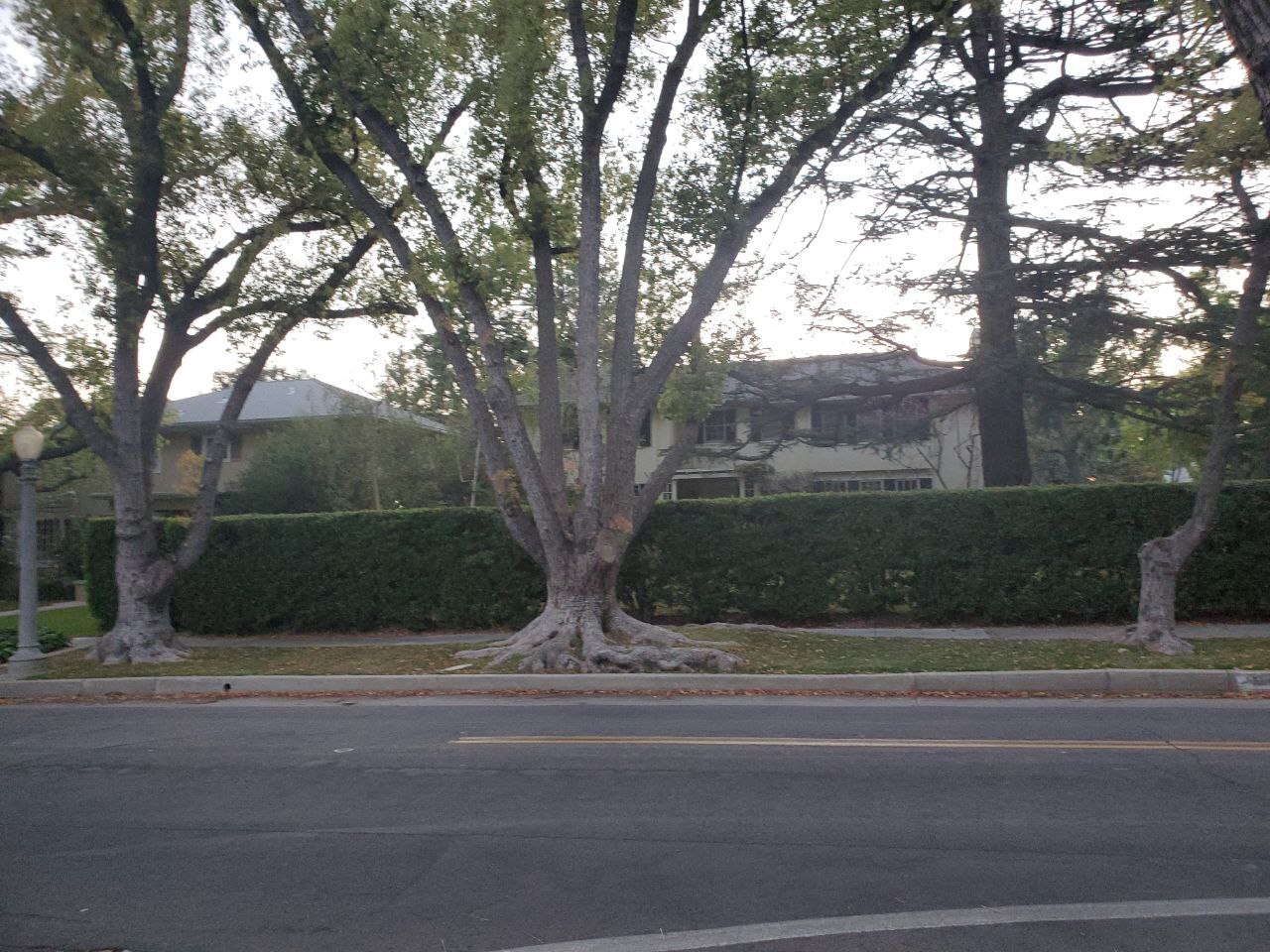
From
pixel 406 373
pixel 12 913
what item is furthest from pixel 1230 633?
pixel 406 373

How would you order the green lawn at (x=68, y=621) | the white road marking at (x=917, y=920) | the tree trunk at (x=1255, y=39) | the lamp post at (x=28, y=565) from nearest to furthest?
the white road marking at (x=917, y=920) < the tree trunk at (x=1255, y=39) < the lamp post at (x=28, y=565) < the green lawn at (x=68, y=621)

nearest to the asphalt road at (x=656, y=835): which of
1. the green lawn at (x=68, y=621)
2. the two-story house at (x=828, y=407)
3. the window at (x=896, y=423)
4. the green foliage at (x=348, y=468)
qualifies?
the two-story house at (x=828, y=407)

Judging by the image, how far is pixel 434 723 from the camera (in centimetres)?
1076

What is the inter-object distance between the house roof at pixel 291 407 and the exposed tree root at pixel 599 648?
1740 centimetres

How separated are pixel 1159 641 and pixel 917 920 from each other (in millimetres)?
9815

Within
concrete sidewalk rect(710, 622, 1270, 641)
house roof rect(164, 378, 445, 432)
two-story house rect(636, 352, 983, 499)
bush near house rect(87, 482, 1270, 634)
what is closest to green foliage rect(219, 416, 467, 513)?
house roof rect(164, 378, 445, 432)

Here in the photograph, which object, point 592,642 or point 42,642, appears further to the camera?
point 42,642

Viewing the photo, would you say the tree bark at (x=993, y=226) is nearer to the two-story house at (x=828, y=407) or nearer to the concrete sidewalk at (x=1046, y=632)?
the two-story house at (x=828, y=407)

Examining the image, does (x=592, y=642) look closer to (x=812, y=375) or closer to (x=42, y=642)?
(x=812, y=375)

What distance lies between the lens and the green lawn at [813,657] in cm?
1278

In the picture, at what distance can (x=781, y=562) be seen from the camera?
57.9ft

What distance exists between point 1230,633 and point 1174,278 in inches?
243

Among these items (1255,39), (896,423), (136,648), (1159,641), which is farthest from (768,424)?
(1255,39)

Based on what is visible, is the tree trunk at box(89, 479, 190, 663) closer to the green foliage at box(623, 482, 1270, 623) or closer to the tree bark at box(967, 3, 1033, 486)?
the green foliage at box(623, 482, 1270, 623)
